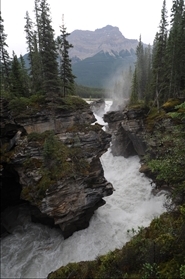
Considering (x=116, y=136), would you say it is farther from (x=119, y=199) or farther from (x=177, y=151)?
(x=177, y=151)

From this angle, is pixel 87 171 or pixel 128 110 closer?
pixel 87 171

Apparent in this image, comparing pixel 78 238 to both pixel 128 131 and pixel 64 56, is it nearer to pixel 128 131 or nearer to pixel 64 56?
pixel 128 131

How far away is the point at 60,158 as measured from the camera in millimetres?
19812

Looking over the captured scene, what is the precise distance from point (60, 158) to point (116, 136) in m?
21.3

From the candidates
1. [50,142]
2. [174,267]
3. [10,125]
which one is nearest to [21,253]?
[50,142]

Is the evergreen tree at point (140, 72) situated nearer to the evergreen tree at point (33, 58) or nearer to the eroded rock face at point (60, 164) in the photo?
the evergreen tree at point (33, 58)

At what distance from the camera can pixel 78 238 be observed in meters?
20.4

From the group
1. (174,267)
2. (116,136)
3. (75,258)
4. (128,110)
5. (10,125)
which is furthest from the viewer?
(116,136)

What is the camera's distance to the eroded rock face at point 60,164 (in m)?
18.8

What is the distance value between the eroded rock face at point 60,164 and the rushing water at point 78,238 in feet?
4.48

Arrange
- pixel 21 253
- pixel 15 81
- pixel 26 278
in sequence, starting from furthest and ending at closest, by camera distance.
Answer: pixel 15 81, pixel 21 253, pixel 26 278

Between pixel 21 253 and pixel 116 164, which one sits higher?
pixel 116 164

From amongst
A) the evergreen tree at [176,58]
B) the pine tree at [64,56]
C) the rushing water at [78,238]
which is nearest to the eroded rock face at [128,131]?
the evergreen tree at [176,58]

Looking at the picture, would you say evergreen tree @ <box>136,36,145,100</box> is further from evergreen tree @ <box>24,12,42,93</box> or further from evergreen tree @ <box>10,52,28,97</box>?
evergreen tree @ <box>10,52,28,97</box>
